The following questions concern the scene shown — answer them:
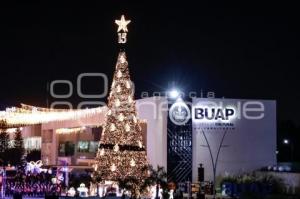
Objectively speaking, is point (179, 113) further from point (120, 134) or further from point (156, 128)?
point (120, 134)

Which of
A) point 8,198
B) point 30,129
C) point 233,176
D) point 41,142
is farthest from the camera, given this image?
point 30,129

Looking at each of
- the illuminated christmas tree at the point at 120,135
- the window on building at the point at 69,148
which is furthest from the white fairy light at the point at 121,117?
the window on building at the point at 69,148

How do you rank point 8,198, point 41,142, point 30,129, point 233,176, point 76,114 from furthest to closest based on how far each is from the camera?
1. point 30,129
2. point 41,142
3. point 76,114
4. point 233,176
5. point 8,198

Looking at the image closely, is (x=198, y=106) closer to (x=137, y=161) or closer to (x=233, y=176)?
(x=233, y=176)

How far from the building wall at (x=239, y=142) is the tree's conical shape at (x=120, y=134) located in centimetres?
999

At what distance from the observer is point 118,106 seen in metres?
45.8

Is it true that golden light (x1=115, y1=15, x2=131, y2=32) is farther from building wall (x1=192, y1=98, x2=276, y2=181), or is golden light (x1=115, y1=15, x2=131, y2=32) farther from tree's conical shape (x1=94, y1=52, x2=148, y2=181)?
building wall (x1=192, y1=98, x2=276, y2=181)

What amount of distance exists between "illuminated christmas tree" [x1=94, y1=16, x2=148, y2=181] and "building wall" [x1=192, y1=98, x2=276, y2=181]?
9967mm

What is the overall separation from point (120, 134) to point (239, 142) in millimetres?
14729

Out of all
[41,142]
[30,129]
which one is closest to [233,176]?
[41,142]

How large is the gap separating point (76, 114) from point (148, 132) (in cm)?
1651

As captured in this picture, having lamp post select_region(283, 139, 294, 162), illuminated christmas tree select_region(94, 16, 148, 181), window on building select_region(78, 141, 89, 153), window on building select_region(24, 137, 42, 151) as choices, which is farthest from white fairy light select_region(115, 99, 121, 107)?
window on building select_region(24, 137, 42, 151)

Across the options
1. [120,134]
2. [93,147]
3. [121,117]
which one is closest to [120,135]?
[120,134]

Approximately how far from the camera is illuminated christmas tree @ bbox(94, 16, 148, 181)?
4588 cm
